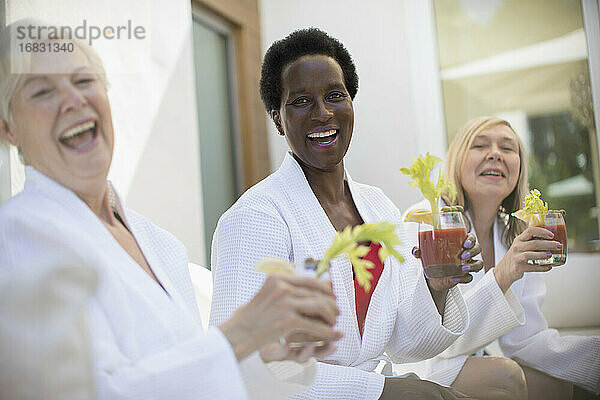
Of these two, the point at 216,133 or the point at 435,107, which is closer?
the point at 435,107

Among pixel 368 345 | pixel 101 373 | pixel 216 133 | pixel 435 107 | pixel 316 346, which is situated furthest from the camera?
pixel 216 133

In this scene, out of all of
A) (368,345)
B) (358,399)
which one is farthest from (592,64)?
(358,399)

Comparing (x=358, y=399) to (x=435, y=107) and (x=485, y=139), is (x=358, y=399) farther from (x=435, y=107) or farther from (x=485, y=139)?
(x=435, y=107)

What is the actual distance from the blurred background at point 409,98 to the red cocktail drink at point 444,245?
46.8 inches

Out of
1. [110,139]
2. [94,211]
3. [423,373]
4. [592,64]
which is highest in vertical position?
[592,64]

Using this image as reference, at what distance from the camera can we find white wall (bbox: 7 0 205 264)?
2.77m

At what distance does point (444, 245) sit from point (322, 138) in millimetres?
443

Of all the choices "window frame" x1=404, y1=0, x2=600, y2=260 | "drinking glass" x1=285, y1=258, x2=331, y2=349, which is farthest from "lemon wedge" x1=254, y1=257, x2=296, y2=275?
"window frame" x1=404, y1=0, x2=600, y2=260

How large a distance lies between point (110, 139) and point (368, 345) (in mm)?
786

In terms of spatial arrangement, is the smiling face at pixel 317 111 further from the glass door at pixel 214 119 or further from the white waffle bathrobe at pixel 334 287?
the glass door at pixel 214 119

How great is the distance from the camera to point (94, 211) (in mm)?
1147

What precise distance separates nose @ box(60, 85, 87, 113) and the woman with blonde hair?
1.20 metres

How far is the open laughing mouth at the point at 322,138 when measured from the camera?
5.66 ft

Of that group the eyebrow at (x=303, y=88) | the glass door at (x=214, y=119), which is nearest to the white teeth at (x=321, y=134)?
the eyebrow at (x=303, y=88)
